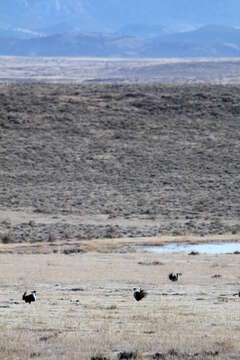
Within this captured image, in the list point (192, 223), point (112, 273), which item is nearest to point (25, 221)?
point (192, 223)

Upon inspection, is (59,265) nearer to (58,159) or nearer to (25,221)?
(25,221)

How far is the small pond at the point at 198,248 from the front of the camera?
33281 mm

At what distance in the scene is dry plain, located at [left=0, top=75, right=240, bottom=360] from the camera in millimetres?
16312

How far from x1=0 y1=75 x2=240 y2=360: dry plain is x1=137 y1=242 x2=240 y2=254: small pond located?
2.67 feet

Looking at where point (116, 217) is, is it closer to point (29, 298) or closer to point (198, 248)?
point (198, 248)

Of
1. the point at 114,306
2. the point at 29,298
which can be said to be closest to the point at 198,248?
the point at 114,306

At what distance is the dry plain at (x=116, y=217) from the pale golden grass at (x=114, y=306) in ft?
0.11

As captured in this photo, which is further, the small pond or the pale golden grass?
the small pond

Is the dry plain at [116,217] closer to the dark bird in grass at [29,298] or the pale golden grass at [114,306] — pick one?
the pale golden grass at [114,306]

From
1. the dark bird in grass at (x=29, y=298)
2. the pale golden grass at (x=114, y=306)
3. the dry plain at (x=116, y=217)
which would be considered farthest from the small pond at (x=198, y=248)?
the dark bird in grass at (x=29, y=298)

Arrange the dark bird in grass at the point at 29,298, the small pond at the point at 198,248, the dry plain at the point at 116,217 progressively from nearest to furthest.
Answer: the dry plain at the point at 116,217 < the dark bird in grass at the point at 29,298 < the small pond at the point at 198,248

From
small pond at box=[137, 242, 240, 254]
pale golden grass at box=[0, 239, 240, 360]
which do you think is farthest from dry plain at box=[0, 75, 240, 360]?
small pond at box=[137, 242, 240, 254]

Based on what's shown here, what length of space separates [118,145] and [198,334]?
4269 centimetres

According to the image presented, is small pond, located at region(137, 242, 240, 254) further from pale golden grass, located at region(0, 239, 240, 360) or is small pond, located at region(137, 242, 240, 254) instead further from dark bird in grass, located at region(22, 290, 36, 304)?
dark bird in grass, located at region(22, 290, 36, 304)
